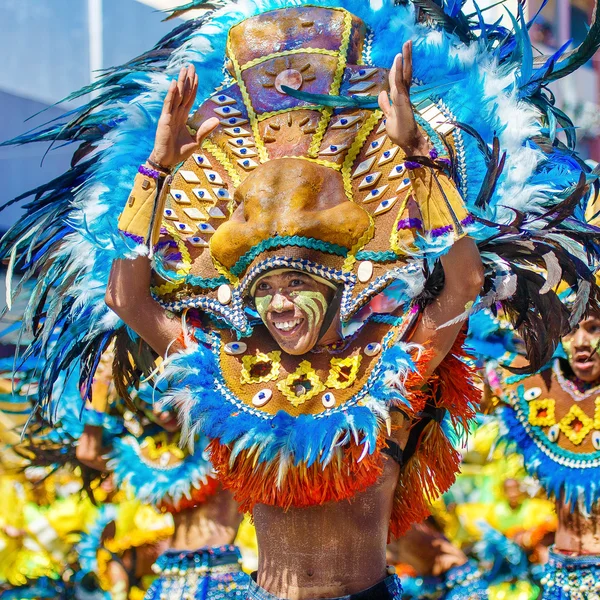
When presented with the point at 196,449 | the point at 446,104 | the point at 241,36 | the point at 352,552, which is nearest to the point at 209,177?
the point at 241,36

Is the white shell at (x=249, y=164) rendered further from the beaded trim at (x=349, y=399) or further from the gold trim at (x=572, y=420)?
the gold trim at (x=572, y=420)

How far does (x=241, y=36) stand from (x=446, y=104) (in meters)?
0.64

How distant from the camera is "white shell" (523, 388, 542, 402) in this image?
4.18 metres

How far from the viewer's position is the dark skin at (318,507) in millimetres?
2432

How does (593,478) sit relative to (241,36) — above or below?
below

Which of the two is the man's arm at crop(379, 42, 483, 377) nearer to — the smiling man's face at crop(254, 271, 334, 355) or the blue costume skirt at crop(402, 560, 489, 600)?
the smiling man's face at crop(254, 271, 334, 355)

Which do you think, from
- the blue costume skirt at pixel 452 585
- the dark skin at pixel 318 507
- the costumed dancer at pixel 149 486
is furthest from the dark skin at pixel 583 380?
the dark skin at pixel 318 507

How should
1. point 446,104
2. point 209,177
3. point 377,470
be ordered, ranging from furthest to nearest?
1. point 209,177
2. point 446,104
3. point 377,470

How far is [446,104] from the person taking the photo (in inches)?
104

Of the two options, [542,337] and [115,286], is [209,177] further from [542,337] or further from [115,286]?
[542,337]

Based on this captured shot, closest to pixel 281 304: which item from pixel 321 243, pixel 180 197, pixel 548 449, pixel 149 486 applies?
pixel 321 243

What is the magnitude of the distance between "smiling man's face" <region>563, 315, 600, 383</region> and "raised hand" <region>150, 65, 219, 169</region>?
6.94 ft

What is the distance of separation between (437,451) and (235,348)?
645mm

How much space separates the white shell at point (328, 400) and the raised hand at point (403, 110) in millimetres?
659
